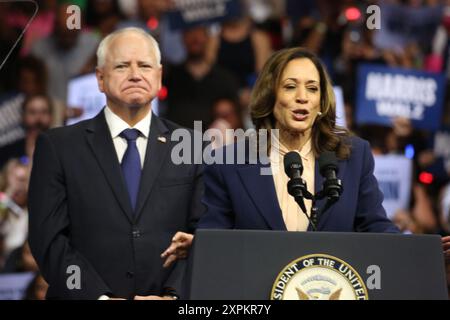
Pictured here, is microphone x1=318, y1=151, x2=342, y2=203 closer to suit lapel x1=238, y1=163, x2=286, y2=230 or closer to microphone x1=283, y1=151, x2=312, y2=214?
microphone x1=283, y1=151, x2=312, y2=214

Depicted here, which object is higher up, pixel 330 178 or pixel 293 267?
pixel 330 178

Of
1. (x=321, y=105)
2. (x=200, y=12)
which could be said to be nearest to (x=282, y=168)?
(x=321, y=105)

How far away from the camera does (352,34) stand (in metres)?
7.96

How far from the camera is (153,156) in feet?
12.9

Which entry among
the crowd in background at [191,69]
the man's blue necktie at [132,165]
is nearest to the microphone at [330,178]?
the man's blue necktie at [132,165]

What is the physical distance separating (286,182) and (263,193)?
0.37ft

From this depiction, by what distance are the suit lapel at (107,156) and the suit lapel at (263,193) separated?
46 centimetres

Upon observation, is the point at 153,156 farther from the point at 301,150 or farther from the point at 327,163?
the point at 327,163

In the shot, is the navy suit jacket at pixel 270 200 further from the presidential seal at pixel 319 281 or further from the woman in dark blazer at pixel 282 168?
the presidential seal at pixel 319 281

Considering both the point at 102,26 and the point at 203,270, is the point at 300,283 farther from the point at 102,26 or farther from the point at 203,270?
the point at 102,26

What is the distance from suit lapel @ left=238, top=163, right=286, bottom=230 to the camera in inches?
142

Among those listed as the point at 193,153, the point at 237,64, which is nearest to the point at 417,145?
the point at 237,64

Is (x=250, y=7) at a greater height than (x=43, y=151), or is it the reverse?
(x=250, y=7)
